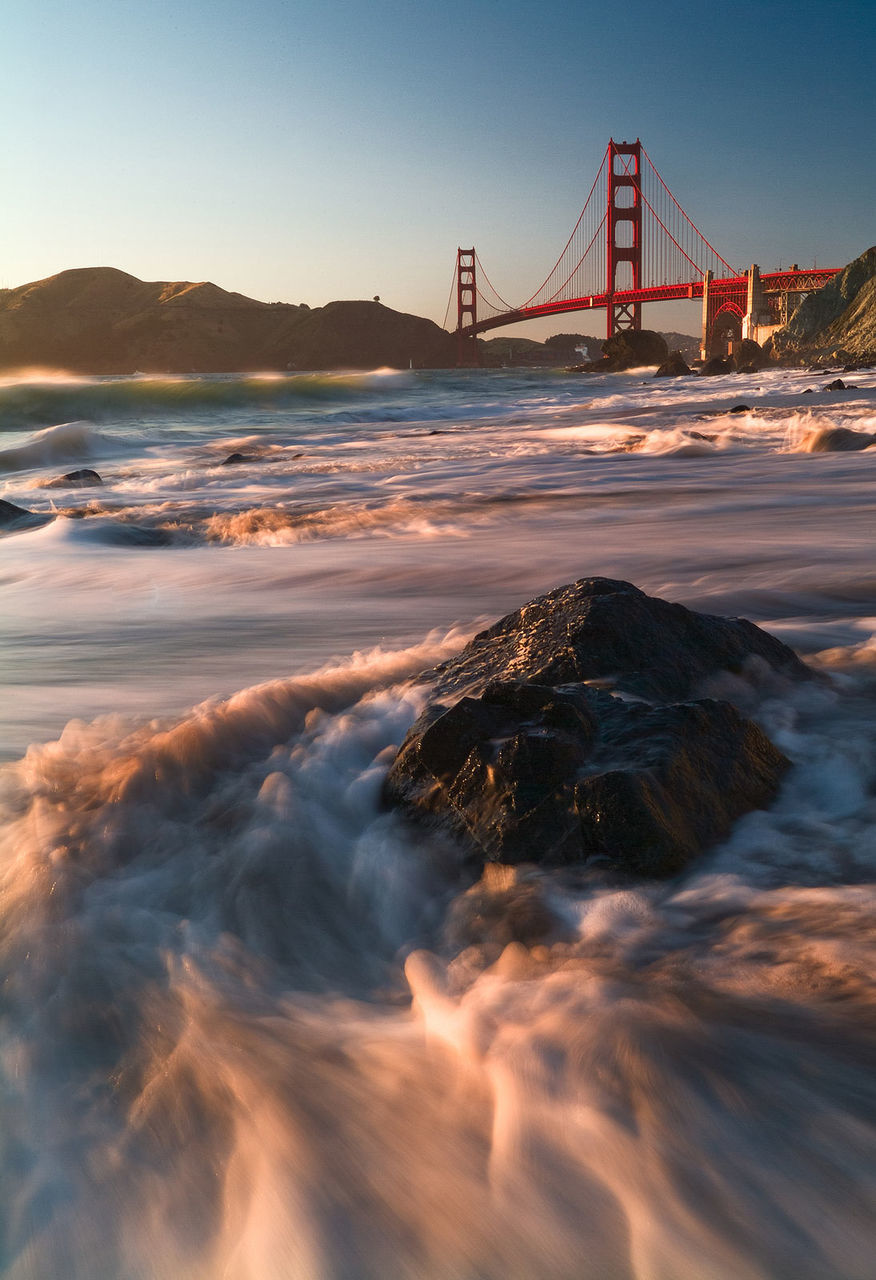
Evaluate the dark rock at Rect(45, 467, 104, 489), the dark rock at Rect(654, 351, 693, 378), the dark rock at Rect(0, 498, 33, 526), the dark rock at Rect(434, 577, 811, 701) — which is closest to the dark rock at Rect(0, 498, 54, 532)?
the dark rock at Rect(0, 498, 33, 526)

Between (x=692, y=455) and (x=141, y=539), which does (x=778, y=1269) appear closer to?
(x=141, y=539)

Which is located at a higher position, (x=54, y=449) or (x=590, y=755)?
(x=54, y=449)

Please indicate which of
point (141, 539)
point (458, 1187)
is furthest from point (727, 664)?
point (141, 539)

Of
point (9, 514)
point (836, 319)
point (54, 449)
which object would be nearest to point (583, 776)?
point (9, 514)

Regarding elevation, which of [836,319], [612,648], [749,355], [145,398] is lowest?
[612,648]

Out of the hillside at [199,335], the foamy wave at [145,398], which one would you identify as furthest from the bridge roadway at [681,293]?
the hillside at [199,335]

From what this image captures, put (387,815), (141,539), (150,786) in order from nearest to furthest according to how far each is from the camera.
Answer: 1. (387,815)
2. (150,786)
3. (141,539)

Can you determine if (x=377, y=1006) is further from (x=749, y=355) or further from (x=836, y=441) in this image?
(x=749, y=355)
